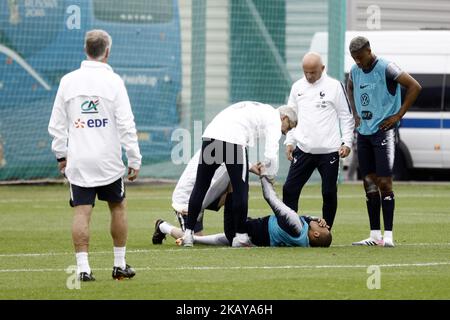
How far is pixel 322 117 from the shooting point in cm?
1448

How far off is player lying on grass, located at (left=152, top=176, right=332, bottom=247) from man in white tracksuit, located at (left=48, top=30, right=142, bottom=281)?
2.86m

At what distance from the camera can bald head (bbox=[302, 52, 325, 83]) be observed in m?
14.3

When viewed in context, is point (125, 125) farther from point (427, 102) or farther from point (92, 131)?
point (427, 102)

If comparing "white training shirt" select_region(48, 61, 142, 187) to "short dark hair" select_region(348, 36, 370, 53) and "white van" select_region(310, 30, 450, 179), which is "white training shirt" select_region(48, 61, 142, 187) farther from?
"white van" select_region(310, 30, 450, 179)

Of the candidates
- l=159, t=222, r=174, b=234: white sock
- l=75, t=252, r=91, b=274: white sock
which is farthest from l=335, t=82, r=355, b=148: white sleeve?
l=75, t=252, r=91, b=274: white sock

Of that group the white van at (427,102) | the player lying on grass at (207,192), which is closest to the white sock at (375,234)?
the player lying on grass at (207,192)

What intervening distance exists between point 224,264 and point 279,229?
174 centimetres

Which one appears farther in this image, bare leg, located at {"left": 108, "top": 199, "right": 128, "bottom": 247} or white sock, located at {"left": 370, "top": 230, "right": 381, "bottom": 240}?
white sock, located at {"left": 370, "top": 230, "right": 381, "bottom": 240}

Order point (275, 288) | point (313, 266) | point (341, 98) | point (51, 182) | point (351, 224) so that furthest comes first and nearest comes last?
point (51, 182)
point (351, 224)
point (341, 98)
point (313, 266)
point (275, 288)

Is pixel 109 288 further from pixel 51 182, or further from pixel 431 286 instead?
pixel 51 182

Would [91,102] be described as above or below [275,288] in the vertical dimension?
above

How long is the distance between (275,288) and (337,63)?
1751cm

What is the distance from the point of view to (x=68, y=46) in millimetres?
26656

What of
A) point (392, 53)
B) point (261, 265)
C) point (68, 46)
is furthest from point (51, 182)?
point (261, 265)
